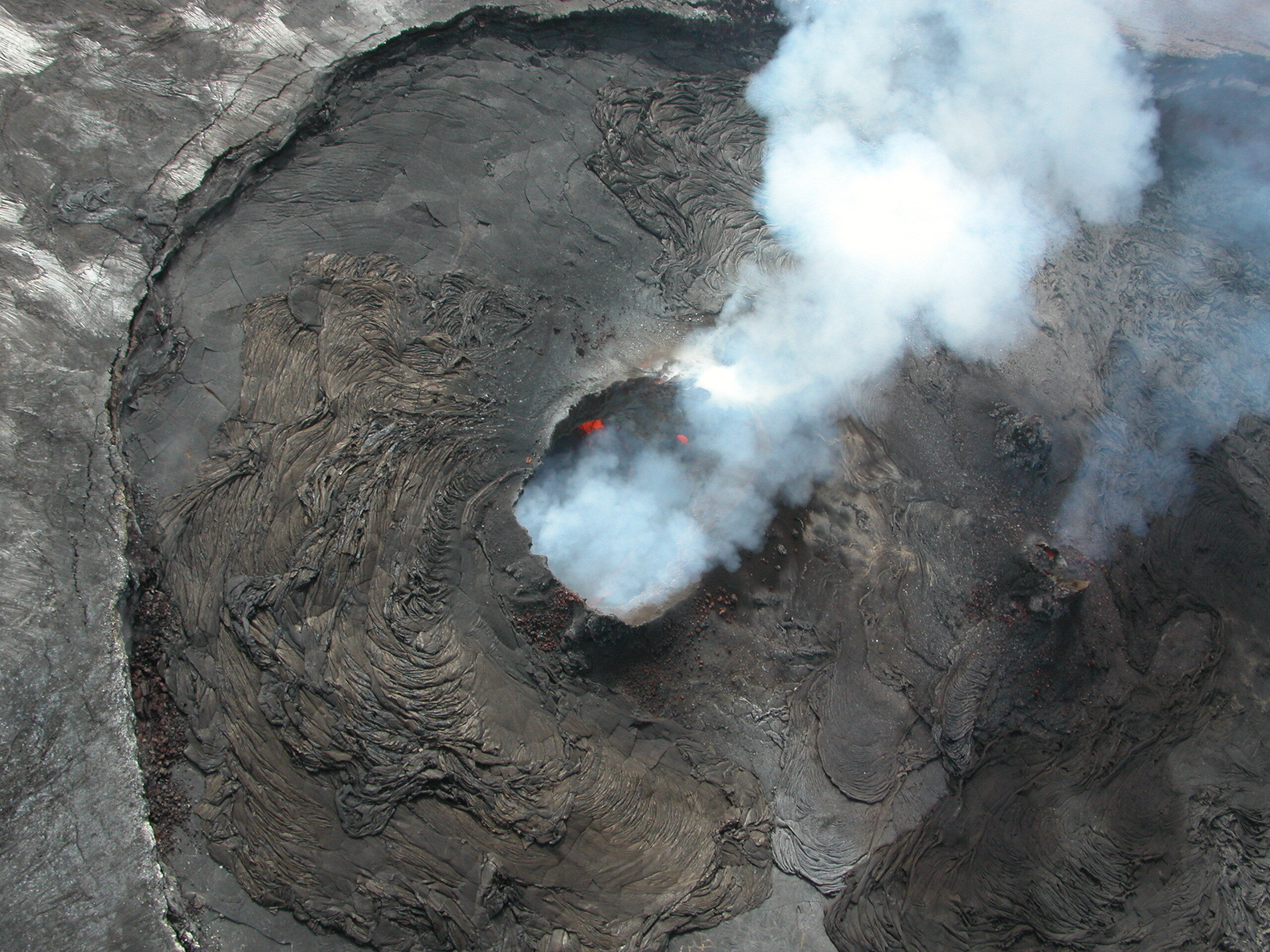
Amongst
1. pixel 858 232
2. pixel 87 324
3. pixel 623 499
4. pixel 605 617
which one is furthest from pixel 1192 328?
pixel 87 324

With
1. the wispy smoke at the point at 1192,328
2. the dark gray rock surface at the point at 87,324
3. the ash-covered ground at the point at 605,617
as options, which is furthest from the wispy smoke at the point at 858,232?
the dark gray rock surface at the point at 87,324

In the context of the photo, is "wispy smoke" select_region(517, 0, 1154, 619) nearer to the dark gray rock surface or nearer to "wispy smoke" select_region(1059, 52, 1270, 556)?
"wispy smoke" select_region(1059, 52, 1270, 556)

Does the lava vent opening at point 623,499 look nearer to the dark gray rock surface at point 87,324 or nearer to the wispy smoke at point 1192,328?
the dark gray rock surface at point 87,324

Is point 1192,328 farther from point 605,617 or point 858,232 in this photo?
point 605,617

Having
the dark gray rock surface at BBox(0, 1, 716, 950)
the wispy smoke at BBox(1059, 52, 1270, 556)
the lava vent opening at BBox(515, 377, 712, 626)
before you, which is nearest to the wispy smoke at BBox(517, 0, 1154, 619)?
the lava vent opening at BBox(515, 377, 712, 626)

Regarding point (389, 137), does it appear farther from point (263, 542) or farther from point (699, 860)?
point (699, 860)
